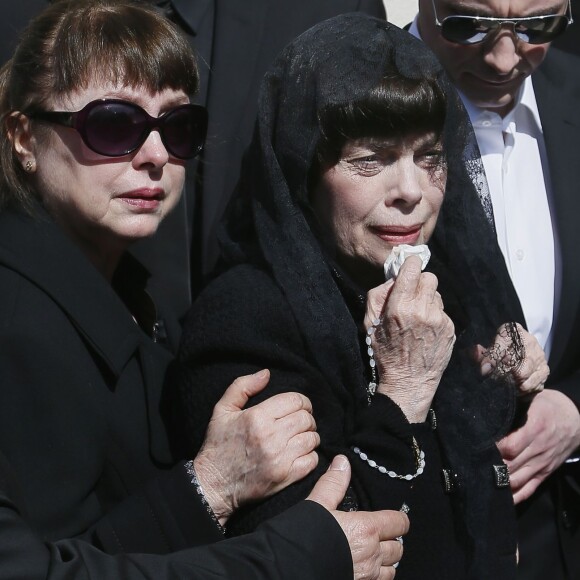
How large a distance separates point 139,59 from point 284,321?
69cm

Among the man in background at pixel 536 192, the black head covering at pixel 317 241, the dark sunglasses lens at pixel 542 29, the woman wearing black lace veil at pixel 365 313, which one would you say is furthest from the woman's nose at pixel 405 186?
the dark sunglasses lens at pixel 542 29

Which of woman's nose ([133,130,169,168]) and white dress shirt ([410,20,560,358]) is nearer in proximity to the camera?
woman's nose ([133,130,169,168])

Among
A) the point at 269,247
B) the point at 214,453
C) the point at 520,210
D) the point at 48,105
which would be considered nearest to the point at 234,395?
the point at 214,453

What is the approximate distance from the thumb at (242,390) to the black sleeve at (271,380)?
0.03m

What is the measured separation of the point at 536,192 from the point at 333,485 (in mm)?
1391

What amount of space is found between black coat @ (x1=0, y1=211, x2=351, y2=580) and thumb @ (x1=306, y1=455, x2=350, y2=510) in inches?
2.0

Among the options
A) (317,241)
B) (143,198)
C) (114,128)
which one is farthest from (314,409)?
(114,128)

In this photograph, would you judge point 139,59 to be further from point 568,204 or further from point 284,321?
point 568,204

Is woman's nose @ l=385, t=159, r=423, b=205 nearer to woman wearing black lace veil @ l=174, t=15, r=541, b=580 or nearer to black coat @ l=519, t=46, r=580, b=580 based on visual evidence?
woman wearing black lace veil @ l=174, t=15, r=541, b=580

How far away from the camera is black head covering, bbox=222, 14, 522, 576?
2502 millimetres

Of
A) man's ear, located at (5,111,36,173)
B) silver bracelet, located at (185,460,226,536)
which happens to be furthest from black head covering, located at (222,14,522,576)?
man's ear, located at (5,111,36,173)

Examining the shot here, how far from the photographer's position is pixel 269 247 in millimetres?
2545

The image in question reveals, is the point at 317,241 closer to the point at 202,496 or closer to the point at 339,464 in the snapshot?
the point at 339,464

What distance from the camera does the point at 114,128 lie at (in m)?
2.53
